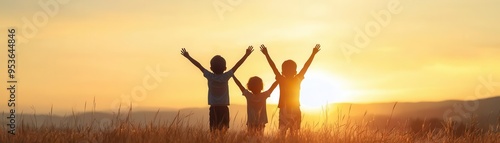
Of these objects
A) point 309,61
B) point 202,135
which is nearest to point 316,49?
point 309,61

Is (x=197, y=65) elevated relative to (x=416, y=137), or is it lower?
elevated

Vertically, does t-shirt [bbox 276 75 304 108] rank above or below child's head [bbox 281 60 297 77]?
below

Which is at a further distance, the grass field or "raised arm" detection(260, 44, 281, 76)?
"raised arm" detection(260, 44, 281, 76)

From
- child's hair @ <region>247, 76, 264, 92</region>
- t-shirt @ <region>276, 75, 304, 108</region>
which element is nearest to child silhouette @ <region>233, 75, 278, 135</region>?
child's hair @ <region>247, 76, 264, 92</region>

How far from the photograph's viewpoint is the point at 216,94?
12.4 m

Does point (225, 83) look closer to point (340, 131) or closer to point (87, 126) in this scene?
point (340, 131)

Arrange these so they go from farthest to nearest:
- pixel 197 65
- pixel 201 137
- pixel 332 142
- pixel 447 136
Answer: pixel 197 65
pixel 447 136
pixel 332 142
pixel 201 137

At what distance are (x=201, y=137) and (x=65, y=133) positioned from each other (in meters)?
1.70

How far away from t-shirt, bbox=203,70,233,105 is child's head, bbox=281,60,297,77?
0.99 m

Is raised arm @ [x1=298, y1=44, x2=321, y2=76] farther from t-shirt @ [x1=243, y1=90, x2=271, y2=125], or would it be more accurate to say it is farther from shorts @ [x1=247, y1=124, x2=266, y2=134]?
shorts @ [x1=247, y1=124, x2=266, y2=134]

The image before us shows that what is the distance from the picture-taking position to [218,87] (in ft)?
40.4

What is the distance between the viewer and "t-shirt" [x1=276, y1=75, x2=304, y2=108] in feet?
40.7

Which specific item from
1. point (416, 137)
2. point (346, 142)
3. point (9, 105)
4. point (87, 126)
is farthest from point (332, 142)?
point (9, 105)

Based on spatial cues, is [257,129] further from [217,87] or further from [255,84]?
[217,87]
